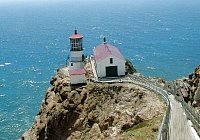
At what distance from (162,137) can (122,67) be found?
99.5 ft

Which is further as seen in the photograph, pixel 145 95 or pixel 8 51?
pixel 8 51

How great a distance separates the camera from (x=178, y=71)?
10956 centimetres

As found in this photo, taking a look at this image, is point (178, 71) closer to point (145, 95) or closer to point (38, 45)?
point (145, 95)

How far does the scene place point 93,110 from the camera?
5281cm

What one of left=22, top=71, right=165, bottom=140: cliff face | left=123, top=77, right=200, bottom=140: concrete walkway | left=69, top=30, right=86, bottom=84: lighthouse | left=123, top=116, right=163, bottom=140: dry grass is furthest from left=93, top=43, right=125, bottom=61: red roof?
left=123, top=116, right=163, bottom=140: dry grass

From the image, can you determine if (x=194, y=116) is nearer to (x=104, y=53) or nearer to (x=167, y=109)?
(x=167, y=109)

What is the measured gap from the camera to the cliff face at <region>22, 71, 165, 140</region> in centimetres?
4603

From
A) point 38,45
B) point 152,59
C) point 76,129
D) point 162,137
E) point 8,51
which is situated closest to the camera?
point 162,137

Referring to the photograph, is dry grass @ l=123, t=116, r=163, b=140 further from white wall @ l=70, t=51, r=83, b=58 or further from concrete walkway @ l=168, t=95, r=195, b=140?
white wall @ l=70, t=51, r=83, b=58

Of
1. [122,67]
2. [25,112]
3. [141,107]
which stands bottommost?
[25,112]

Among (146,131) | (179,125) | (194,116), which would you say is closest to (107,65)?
(146,131)

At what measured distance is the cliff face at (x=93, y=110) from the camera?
4603 cm

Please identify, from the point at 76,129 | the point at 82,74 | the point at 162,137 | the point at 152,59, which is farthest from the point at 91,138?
the point at 152,59

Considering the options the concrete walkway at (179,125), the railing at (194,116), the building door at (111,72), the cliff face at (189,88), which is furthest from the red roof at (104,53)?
the railing at (194,116)
